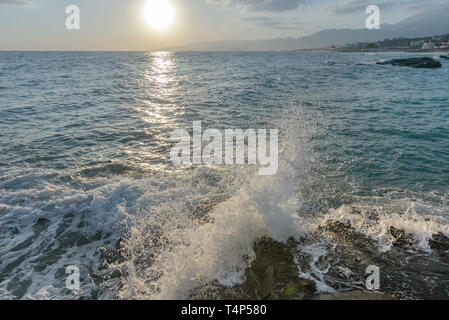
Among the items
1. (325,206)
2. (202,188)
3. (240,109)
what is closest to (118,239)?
(202,188)

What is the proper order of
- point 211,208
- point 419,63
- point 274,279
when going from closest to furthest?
point 274,279 < point 211,208 < point 419,63

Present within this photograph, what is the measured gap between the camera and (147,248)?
676 cm

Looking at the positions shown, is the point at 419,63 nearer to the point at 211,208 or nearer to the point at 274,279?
the point at 211,208

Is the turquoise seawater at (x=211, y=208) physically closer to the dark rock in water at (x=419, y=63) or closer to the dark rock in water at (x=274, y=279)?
the dark rock in water at (x=274, y=279)

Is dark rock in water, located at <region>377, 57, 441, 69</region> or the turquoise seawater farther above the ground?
dark rock in water, located at <region>377, 57, 441, 69</region>

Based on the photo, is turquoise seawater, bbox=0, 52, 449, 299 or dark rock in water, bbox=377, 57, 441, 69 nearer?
turquoise seawater, bbox=0, 52, 449, 299

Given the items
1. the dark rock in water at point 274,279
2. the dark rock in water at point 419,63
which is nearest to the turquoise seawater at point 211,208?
the dark rock in water at point 274,279

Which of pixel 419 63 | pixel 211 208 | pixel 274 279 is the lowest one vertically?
pixel 274 279

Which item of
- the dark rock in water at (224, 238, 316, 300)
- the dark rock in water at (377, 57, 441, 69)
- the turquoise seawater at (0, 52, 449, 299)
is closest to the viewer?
the dark rock in water at (224, 238, 316, 300)

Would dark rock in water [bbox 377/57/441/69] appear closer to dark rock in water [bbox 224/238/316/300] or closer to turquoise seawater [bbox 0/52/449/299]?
turquoise seawater [bbox 0/52/449/299]

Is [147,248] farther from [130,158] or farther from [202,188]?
[130,158]

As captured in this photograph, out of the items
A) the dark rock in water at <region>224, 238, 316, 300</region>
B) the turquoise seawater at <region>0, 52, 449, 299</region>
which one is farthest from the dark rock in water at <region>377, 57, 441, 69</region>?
Answer: the dark rock in water at <region>224, 238, 316, 300</region>

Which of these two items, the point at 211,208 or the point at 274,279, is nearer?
the point at 274,279

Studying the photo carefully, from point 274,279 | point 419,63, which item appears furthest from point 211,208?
point 419,63
